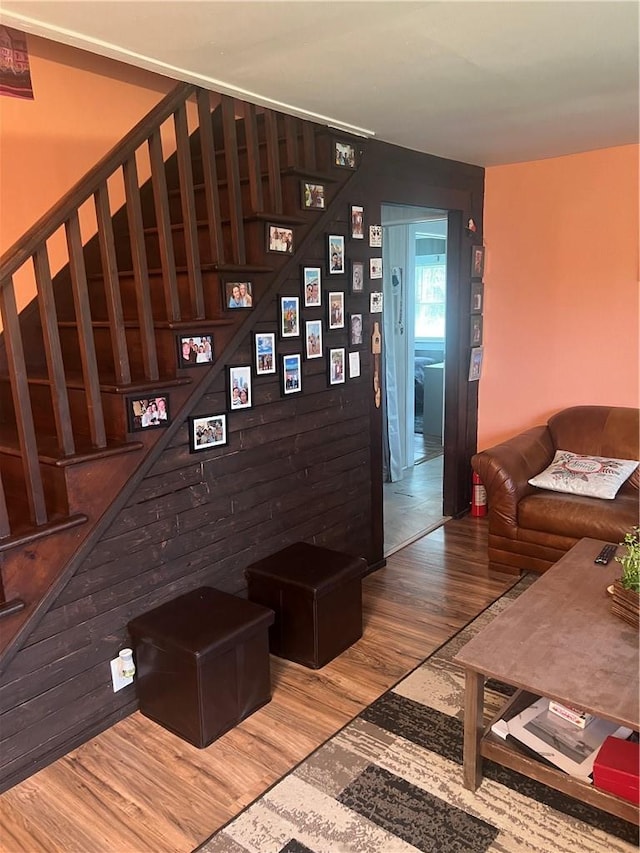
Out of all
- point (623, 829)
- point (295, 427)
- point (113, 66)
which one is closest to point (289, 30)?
point (113, 66)

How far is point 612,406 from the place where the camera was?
4.00 meters

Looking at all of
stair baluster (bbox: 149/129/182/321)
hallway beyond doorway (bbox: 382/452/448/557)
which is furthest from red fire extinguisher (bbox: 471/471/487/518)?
stair baluster (bbox: 149/129/182/321)

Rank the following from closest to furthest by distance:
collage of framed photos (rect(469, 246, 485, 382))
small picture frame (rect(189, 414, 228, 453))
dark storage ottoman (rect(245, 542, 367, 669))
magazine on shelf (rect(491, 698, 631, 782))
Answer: magazine on shelf (rect(491, 698, 631, 782)) < small picture frame (rect(189, 414, 228, 453)) < dark storage ottoman (rect(245, 542, 367, 669)) < collage of framed photos (rect(469, 246, 485, 382))

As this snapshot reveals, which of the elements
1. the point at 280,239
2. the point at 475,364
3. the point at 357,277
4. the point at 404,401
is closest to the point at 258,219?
the point at 280,239

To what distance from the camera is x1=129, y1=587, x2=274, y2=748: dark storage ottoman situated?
223 centimetres

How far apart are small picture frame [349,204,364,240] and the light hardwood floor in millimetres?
1878

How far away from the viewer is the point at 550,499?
3430 mm

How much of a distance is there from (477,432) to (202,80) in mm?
3018

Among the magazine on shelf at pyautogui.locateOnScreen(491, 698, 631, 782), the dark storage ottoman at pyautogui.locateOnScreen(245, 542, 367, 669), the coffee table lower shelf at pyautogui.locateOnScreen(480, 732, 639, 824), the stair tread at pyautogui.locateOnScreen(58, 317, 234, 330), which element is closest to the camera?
the coffee table lower shelf at pyautogui.locateOnScreen(480, 732, 639, 824)

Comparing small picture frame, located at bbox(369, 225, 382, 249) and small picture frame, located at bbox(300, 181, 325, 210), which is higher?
small picture frame, located at bbox(300, 181, 325, 210)

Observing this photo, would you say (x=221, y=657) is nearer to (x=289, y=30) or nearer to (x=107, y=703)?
(x=107, y=703)

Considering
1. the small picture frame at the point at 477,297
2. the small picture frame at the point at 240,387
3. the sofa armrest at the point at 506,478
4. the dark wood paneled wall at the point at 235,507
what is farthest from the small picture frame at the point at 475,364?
the small picture frame at the point at 240,387

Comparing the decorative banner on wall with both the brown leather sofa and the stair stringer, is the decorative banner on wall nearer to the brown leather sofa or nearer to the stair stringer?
the stair stringer

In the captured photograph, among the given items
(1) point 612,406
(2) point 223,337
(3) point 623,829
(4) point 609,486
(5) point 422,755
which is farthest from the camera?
(1) point 612,406
